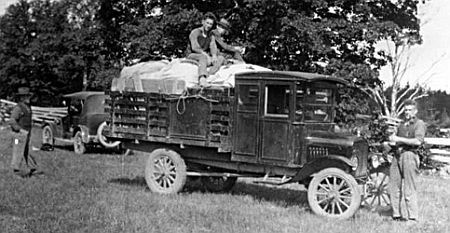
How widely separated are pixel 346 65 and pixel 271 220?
16.9 metres

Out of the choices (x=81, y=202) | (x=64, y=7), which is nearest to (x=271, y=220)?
(x=81, y=202)

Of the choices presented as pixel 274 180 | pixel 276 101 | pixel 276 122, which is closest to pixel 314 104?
pixel 276 101

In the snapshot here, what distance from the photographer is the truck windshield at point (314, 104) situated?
983cm

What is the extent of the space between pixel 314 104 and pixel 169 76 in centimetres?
281

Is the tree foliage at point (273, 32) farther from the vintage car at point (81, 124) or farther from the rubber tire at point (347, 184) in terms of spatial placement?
the rubber tire at point (347, 184)

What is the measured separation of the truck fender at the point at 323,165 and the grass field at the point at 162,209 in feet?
2.06

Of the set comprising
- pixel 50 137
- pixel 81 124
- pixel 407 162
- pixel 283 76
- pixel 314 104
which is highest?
pixel 283 76

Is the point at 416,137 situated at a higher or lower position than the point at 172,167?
higher

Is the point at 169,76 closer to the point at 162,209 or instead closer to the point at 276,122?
the point at 276,122

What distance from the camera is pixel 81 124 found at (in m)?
20.5

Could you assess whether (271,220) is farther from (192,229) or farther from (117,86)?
(117,86)

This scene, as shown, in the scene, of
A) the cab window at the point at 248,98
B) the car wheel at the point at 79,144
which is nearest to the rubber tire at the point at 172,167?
the cab window at the point at 248,98

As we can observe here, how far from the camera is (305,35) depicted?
77.3 ft

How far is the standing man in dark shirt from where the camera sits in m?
9.23
